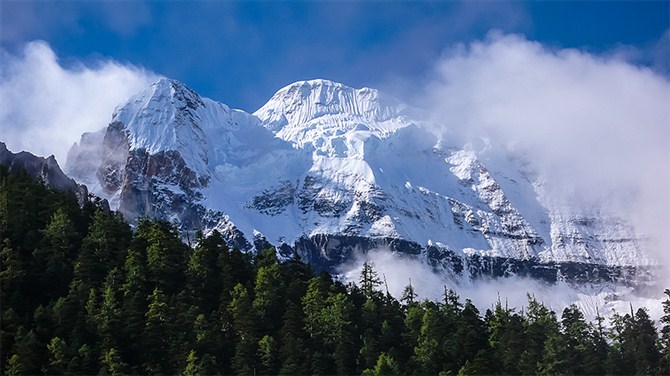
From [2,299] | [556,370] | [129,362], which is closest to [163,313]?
[129,362]

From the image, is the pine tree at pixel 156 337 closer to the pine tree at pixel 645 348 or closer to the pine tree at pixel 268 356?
the pine tree at pixel 268 356

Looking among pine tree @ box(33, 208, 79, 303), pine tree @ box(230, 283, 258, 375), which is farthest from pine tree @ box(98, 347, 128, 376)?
pine tree @ box(33, 208, 79, 303)

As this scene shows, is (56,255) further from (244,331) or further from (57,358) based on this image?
(244,331)

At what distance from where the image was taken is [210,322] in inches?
5418

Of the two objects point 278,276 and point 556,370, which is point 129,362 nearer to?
point 278,276

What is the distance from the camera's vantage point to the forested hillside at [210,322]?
125 meters

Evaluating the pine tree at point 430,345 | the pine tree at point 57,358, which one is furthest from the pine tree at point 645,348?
the pine tree at point 57,358

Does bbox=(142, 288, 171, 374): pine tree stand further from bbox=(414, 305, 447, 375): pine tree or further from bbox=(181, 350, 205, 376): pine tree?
bbox=(414, 305, 447, 375): pine tree

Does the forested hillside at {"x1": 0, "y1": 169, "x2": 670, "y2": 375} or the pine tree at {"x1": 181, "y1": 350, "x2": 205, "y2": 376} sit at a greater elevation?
the forested hillside at {"x1": 0, "y1": 169, "x2": 670, "y2": 375}

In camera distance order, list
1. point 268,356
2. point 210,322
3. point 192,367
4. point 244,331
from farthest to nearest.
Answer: point 210,322 → point 244,331 → point 268,356 → point 192,367

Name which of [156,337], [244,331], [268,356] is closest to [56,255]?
[156,337]

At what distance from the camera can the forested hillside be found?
12481 centimetres

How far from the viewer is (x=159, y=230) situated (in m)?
158

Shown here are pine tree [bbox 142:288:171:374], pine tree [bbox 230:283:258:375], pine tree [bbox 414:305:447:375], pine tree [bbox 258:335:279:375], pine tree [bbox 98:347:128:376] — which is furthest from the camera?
pine tree [bbox 414:305:447:375]
